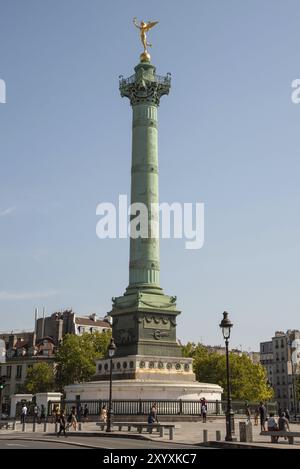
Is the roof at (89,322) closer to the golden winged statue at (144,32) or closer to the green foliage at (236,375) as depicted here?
the green foliage at (236,375)

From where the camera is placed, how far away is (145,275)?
53688mm

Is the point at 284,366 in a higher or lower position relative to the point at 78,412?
higher

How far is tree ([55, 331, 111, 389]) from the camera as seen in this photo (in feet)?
260

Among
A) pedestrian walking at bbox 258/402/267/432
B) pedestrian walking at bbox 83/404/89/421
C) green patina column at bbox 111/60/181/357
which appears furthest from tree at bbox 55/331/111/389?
pedestrian walking at bbox 258/402/267/432

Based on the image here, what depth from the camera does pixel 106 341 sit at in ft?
269

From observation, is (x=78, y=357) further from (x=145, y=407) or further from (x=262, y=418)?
(x=262, y=418)

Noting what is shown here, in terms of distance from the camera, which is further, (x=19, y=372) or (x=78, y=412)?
(x=19, y=372)

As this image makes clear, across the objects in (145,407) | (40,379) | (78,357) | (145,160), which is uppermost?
(145,160)

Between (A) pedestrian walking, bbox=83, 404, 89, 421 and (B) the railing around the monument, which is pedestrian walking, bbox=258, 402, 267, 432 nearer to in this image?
(B) the railing around the monument

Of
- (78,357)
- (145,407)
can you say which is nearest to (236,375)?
(78,357)

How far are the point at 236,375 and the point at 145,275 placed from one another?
110ft
